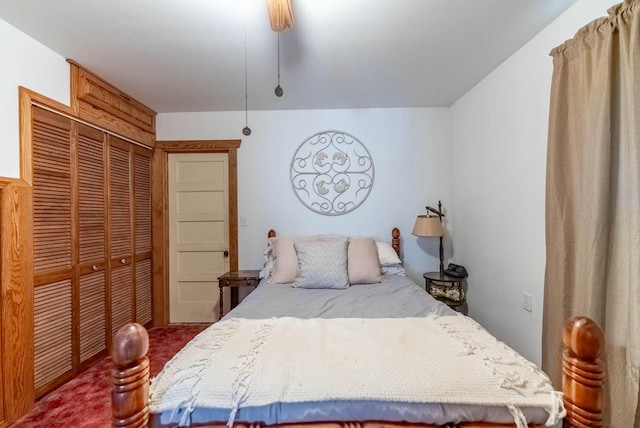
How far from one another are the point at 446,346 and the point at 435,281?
1.62 meters

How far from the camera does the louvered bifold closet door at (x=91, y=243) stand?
7.72 feet

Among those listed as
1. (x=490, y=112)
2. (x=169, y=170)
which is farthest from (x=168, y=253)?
(x=490, y=112)

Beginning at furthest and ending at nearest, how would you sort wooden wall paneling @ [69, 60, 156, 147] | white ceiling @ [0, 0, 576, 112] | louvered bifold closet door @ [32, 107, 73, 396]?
wooden wall paneling @ [69, 60, 156, 147], louvered bifold closet door @ [32, 107, 73, 396], white ceiling @ [0, 0, 576, 112]

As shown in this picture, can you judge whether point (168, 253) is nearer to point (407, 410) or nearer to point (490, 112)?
point (407, 410)

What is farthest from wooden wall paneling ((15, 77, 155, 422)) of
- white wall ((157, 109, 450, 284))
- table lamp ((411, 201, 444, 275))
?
table lamp ((411, 201, 444, 275))

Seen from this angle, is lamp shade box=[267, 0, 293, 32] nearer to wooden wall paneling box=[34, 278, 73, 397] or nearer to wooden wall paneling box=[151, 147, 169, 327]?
wooden wall paneling box=[34, 278, 73, 397]

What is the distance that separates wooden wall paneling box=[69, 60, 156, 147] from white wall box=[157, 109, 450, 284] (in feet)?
3.21

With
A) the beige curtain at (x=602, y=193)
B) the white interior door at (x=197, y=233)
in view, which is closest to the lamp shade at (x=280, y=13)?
the beige curtain at (x=602, y=193)

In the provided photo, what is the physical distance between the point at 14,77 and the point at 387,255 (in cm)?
290

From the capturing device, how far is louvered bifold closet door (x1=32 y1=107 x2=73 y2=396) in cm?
197

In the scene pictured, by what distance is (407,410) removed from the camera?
36.2 inches

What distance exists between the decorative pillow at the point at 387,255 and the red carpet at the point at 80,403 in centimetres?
203

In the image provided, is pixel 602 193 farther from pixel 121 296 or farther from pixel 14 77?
pixel 121 296

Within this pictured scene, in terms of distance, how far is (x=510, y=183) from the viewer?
86.6 inches
